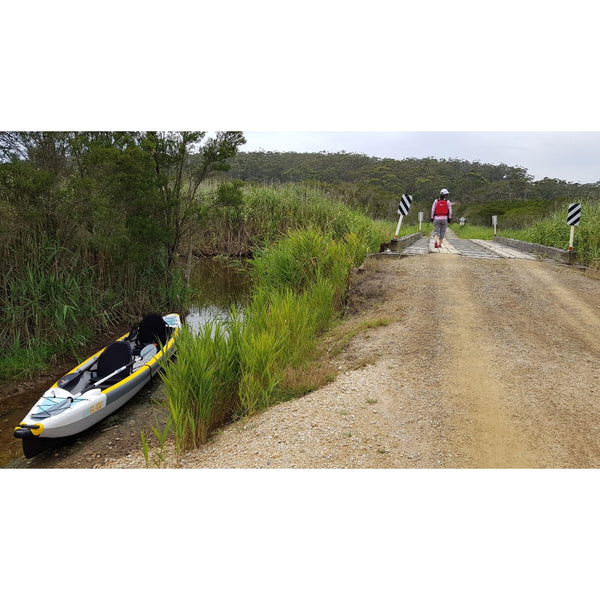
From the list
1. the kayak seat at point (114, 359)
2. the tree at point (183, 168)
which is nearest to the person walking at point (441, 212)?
the tree at point (183, 168)

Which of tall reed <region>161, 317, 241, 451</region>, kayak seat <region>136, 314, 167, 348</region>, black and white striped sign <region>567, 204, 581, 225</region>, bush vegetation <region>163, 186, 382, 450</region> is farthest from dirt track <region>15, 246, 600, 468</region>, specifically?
black and white striped sign <region>567, 204, 581, 225</region>

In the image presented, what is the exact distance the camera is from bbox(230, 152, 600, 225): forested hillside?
56.2 ft

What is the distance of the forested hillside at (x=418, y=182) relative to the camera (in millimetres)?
17141

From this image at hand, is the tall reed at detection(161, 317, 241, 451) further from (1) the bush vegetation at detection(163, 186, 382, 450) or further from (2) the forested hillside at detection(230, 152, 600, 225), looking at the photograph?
(2) the forested hillside at detection(230, 152, 600, 225)

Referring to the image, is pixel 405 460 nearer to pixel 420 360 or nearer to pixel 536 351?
pixel 420 360

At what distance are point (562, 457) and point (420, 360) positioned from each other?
5.85 ft

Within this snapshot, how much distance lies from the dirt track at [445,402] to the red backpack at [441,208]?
172 inches

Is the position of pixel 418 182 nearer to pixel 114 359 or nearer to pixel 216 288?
pixel 216 288

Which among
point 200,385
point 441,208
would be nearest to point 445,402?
point 200,385

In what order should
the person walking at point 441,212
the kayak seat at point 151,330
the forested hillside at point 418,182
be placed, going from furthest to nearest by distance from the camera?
the forested hillside at point 418,182, the person walking at point 441,212, the kayak seat at point 151,330

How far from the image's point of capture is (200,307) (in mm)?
11227

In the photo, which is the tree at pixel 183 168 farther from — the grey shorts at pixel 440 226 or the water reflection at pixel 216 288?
the grey shorts at pixel 440 226

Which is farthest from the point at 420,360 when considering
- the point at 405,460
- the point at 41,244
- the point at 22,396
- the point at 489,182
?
the point at 489,182

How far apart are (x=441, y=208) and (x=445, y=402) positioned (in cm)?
797
